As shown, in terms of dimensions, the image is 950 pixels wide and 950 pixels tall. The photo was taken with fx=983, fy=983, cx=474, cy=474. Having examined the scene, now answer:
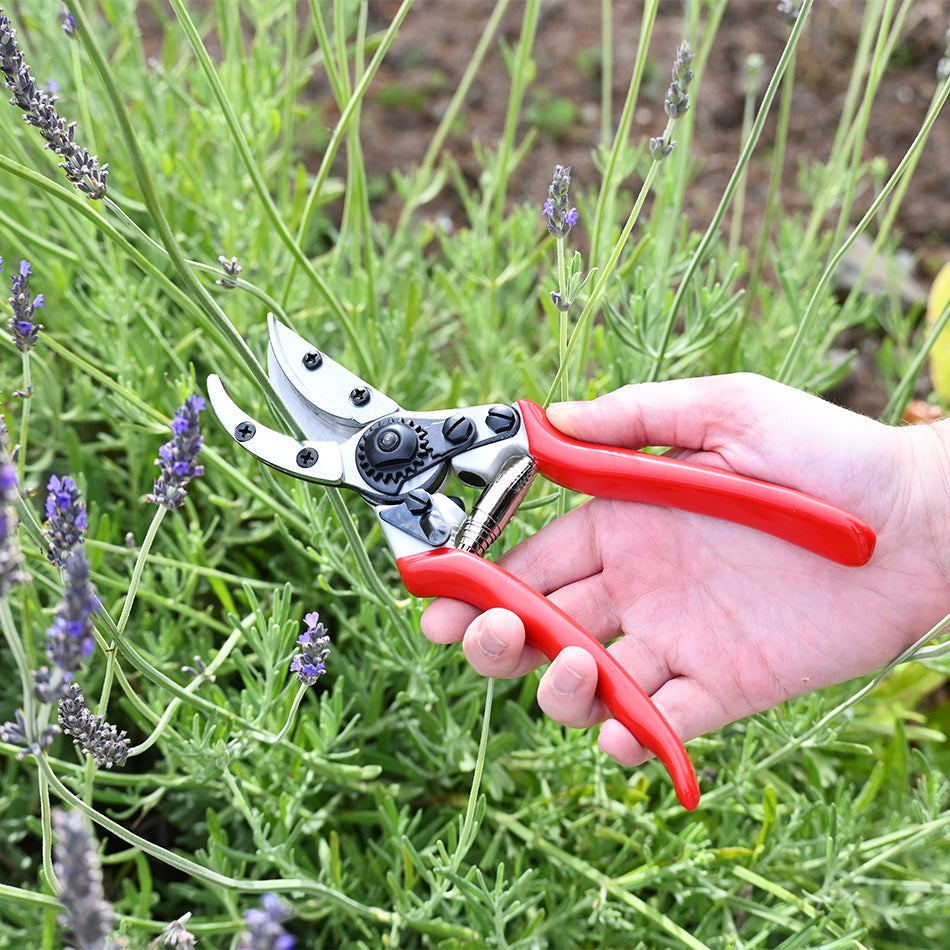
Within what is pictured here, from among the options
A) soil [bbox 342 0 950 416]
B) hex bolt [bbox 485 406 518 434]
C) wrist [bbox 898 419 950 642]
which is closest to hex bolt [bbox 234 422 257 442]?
Result: hex bolt [bbox 485 406 518 434]

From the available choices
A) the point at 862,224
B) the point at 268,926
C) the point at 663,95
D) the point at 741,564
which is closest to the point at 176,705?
the point at 268,926

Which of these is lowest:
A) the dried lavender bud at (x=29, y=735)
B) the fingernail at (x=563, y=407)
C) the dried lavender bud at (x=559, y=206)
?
the fingernail at (x=563, y=407)

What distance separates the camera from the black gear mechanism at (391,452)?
1.47 metres

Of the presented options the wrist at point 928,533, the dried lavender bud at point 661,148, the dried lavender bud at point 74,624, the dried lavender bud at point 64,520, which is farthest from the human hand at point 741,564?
the dried lavender bud at point 74,624

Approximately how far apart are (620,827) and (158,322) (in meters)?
1.51

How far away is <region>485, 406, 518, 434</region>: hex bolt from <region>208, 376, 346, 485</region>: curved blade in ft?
0.85

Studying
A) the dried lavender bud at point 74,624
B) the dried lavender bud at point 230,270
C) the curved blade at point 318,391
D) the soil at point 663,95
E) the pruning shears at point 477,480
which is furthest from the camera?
the soil at point 663,95

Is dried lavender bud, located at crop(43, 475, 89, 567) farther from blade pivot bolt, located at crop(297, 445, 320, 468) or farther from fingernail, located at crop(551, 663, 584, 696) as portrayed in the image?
fingernail, located at crop(551, 663, 584, 696)

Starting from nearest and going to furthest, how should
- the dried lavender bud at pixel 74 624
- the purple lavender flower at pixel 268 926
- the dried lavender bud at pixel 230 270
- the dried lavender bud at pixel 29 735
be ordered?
the purple lavender flower at pixel 268 926
the dried lavender bud at pixel 74 624
the dried lavender bud at pixel 29 735
the dried lavender bud at pixel 230 270

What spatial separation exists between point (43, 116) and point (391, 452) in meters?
0.63

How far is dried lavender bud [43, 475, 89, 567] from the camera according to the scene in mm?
1027

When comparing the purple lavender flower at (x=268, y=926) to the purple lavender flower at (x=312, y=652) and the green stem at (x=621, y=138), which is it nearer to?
the purple lavender flower at (x=312, y=652)

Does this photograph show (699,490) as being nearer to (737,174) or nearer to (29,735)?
(737,174)

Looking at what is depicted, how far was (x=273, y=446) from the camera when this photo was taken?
1.40 metres
